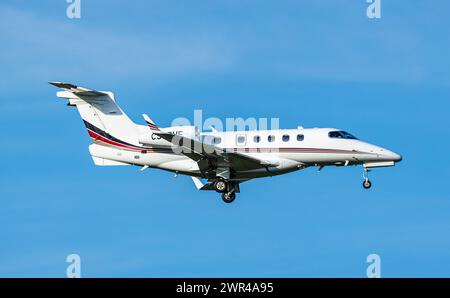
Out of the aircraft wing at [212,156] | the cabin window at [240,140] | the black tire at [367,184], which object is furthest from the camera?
the cabin window at [240,140]

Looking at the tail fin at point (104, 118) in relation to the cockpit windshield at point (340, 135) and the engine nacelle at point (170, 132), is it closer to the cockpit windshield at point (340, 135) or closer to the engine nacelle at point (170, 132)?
the engine nacelle at point (170, 132)

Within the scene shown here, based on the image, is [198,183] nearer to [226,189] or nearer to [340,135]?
[226,189]

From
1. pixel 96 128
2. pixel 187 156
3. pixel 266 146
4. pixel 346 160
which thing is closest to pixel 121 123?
pixel 96 128

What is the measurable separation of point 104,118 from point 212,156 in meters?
6.78

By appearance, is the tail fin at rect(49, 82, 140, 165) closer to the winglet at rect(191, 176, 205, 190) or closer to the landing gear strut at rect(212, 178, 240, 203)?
the winglet at rect(191, 176, 205, 190)

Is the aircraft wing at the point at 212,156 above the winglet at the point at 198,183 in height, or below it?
above

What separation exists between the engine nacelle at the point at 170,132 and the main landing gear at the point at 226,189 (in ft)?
Answer: 8.30

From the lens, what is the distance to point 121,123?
4819cm

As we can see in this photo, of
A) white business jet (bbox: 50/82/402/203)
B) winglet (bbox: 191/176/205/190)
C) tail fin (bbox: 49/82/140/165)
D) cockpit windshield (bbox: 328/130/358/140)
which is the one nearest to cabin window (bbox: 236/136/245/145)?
white business jet (bbox: 50/82/402/203)

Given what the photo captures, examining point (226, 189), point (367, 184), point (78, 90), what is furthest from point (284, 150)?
point (78, 90)

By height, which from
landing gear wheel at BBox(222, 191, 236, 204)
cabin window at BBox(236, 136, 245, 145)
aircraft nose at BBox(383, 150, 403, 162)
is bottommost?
landing gear wheel at BBox(222, 191, 236, 204)

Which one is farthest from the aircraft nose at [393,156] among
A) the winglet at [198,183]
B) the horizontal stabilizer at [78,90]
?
the horizontal stabilizer at [78,90]

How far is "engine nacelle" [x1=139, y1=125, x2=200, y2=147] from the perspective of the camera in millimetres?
44219

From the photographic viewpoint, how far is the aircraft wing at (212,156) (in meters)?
43.9
